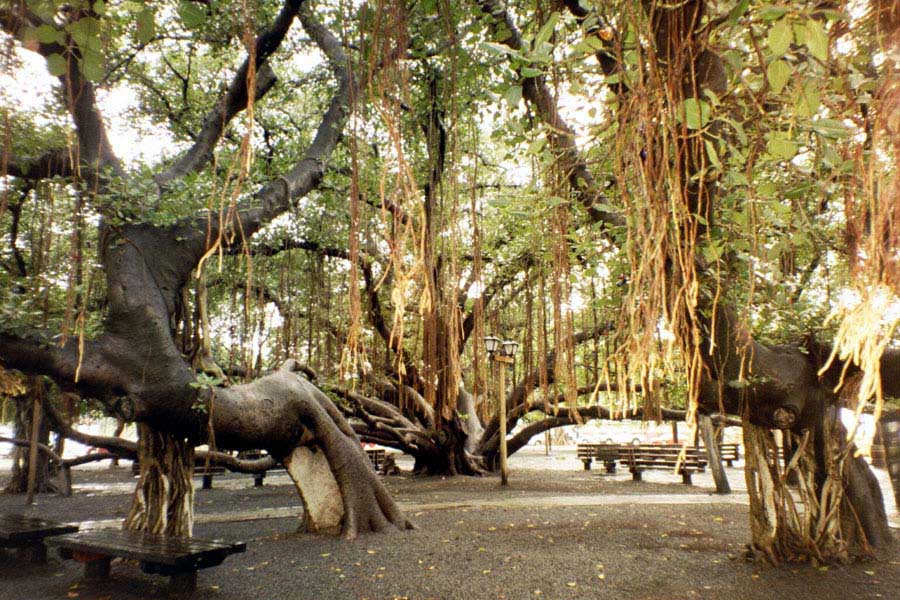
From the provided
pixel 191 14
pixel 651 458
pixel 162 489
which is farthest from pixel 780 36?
pixel 651 458

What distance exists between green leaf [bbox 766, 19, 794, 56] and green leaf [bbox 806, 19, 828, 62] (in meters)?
0.04

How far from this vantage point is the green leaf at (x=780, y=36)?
131cm

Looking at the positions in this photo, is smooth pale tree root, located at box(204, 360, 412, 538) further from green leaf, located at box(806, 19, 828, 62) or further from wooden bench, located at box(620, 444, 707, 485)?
wooden bench, located at box(620, 444, 707, 485)

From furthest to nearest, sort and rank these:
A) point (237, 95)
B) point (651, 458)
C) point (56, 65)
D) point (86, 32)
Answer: point (651, 458)
point (237, 95)
point (56, 65)
point (86, 32)

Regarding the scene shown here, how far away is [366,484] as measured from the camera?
6012 mm

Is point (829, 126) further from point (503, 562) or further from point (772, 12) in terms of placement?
point (503, 562)

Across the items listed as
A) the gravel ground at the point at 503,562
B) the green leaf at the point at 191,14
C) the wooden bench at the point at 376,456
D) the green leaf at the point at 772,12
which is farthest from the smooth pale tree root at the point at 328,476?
the wooden bench at the point at 376,456

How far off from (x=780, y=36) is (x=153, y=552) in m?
4.14

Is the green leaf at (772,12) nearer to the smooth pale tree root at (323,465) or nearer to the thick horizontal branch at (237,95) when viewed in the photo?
the thick horizontal branch at (237,95)

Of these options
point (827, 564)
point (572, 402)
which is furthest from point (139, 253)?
point (827, 564)

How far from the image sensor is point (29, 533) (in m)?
4.39

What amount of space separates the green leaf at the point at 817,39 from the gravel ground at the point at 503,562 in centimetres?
352

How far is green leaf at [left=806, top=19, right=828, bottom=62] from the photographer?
1.31 m

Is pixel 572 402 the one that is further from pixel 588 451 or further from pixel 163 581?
pixel 588 451
